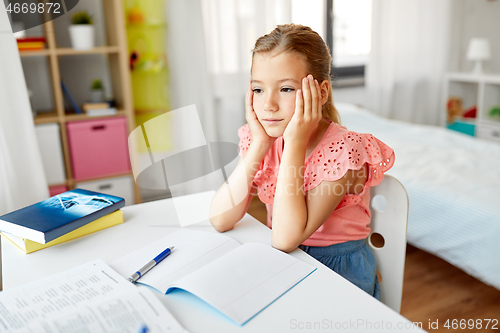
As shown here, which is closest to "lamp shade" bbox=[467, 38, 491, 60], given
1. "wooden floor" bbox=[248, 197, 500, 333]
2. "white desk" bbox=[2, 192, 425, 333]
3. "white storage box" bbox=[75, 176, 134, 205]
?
"wooden floor" bbox=[248, 197, 500, 333]

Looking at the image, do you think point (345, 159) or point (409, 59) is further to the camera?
point (409, 59)

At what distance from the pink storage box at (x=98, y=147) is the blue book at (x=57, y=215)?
115 cm

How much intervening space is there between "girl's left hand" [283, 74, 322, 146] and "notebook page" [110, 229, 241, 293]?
0.27m

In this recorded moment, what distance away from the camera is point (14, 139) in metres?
1.36

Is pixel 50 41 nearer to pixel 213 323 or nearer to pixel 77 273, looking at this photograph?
pixel 77 273

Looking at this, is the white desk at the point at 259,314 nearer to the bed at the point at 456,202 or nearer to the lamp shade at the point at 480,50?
the bed at the point at 456,202

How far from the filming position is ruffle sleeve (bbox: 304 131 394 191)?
914mm

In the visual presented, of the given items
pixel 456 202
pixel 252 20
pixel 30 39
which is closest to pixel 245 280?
pixel 456 202

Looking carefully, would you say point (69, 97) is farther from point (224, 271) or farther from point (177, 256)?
point (224, 271)

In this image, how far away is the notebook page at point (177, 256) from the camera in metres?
0.76

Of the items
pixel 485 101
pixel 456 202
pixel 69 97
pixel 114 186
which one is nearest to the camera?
pixel 456 202

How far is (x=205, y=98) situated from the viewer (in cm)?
266

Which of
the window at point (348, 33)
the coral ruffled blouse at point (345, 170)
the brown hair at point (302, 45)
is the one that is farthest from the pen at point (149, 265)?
the window at point (348, 33)

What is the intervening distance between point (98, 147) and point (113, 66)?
503mm
